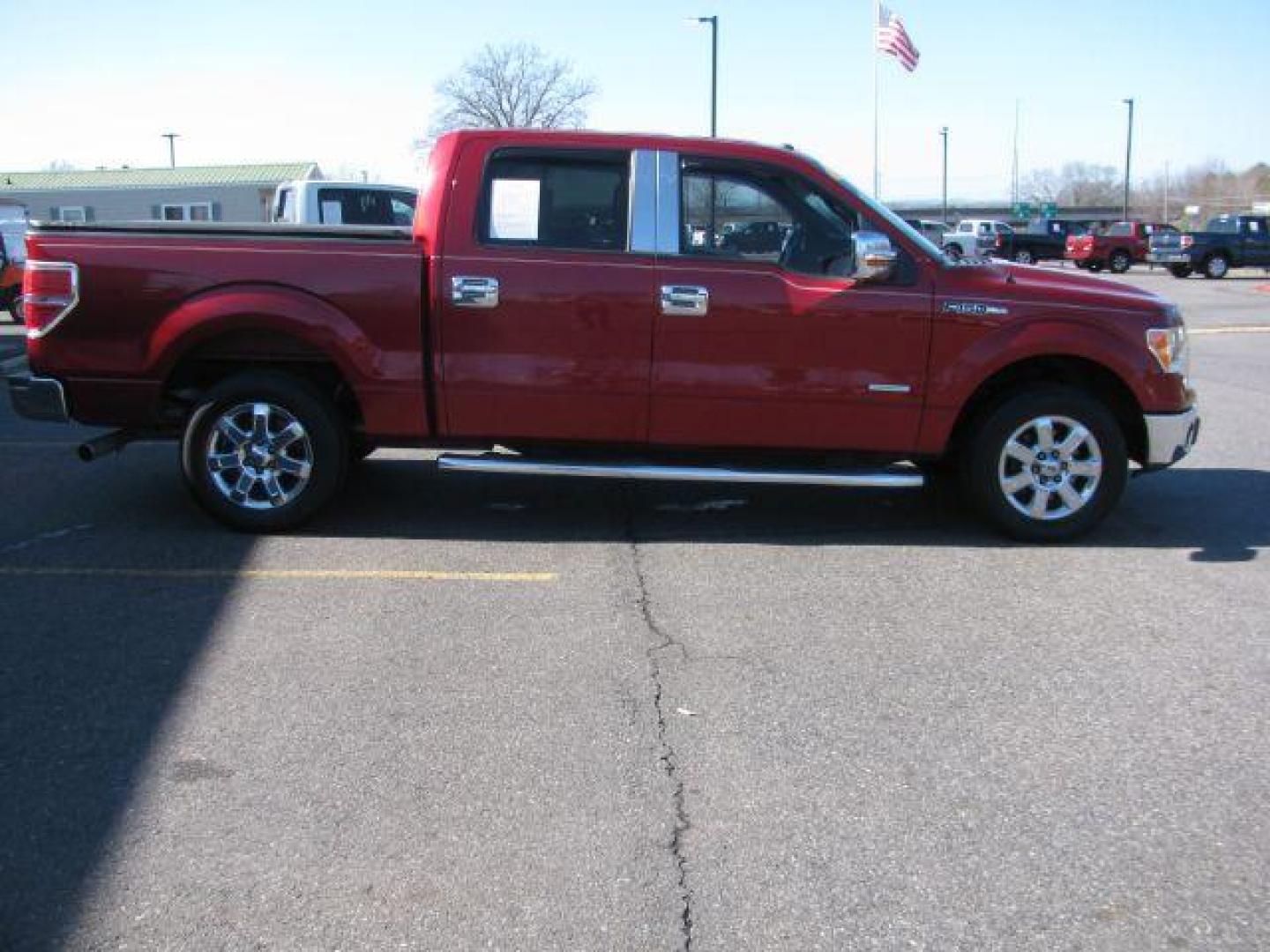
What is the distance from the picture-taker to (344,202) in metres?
15.6

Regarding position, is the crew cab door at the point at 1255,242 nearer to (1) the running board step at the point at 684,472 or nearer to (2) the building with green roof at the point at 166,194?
(1) the running board step at the point at 684,472

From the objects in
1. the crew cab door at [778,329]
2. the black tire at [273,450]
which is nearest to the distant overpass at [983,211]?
the crew cab door at [778,329]

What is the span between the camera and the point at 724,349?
19.5 ft

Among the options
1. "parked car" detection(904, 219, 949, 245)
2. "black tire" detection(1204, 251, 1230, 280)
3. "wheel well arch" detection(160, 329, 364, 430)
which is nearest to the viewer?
"wheel well arch" detection(160, 329, 364, 430)

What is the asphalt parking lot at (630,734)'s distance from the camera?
115 inches

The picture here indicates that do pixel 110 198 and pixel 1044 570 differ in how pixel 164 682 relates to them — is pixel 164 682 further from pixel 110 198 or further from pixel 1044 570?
pixel 110 198

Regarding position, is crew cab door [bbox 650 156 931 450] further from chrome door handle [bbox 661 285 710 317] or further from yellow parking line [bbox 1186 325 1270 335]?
→ yellow parking line [bbox 1186 325 1270 335]

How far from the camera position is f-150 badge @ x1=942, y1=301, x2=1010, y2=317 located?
5.93m

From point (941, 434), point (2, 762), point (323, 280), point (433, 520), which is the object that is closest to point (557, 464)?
point (433, 520)

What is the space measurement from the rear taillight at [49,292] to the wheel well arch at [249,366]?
62 cm

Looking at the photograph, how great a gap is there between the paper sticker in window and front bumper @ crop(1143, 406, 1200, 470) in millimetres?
3426

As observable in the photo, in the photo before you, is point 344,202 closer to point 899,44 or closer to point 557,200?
point 557,200

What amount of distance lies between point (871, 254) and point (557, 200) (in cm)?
166

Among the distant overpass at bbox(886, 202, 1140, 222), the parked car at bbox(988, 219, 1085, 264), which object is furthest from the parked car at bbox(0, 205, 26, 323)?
the distant overpass at bbox(886, 202, 1140, 222)
